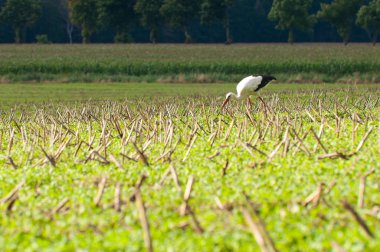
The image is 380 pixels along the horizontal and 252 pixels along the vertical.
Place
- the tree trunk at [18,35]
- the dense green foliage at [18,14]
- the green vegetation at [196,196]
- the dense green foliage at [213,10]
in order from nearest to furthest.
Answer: the green vegetation at [196,196], the dense green foliage at [213,10], the tree trunk at [18,35], the dense green foliage at [18,14]

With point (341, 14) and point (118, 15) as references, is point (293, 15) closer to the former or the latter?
point (341, 14)

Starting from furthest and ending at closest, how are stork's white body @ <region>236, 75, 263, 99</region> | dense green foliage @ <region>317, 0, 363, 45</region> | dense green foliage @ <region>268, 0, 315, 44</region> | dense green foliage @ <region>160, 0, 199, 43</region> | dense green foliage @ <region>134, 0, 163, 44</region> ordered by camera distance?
dense green foliage @ <region>268, 0, 315, 44</region> → dense green foliage @ <region>317, 0, 363, 45</region> → dense green foliage @ <region>134, 0, 163, 44</region> → dense green foliage @ <region>160, 0, 199, 43</region> → stork's white body @ <region>236, 75, 263, 99</region>

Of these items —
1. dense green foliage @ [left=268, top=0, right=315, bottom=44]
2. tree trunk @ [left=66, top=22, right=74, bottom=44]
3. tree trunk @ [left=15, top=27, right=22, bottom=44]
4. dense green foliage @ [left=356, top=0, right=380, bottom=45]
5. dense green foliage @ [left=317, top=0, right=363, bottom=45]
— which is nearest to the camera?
dense green foliage @ [left=356, top=0, right=380, bottom=45]

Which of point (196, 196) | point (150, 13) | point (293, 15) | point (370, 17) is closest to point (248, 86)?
point (196, 196)

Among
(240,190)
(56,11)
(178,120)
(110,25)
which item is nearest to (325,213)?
(240,190)

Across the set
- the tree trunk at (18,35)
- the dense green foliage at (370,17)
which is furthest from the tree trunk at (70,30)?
the dense green foliage at (370,17)

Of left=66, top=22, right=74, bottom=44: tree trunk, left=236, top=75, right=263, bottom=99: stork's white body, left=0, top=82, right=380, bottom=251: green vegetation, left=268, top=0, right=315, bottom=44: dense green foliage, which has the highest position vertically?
left=0, top=82, right=380, bottom=251: green vegetation

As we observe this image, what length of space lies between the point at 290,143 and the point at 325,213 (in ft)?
16.4

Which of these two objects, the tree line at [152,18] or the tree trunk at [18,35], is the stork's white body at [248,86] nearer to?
the tree line at [152,18]

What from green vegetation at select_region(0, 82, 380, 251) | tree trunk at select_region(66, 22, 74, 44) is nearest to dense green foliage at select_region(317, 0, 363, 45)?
tree trunk at select_region(66, 22, 74, 44)

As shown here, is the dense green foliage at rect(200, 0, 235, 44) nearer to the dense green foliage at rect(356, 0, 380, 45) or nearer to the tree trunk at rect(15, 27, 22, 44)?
the dense green foliage at rect(356, 0, 380, 45)

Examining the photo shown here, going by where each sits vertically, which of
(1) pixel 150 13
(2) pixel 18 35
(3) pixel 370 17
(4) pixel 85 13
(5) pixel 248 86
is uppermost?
(5) pixel 248 86

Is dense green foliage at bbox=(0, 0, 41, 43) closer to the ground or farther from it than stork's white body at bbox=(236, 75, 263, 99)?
closer to the ground

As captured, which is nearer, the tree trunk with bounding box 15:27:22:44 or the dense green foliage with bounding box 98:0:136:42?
the dense green foliage with bounding box 98:0:136:42
